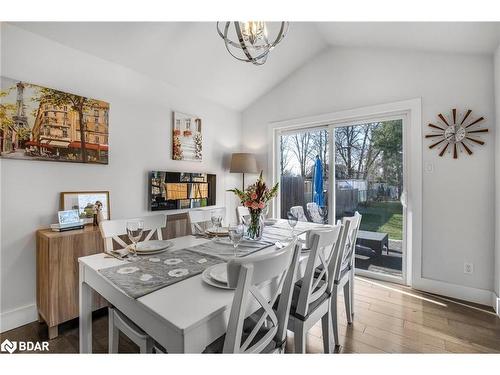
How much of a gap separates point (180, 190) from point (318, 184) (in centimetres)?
185

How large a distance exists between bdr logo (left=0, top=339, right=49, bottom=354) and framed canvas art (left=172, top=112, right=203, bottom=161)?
201 cm

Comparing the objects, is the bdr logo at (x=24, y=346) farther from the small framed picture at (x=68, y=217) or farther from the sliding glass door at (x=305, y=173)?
the sliding glass door at (x=305, y=173)

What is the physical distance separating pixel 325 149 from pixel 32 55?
3.14m

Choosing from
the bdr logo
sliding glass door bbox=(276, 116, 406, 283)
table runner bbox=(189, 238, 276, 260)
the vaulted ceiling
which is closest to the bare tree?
sliding glass door bbox=(276, 116, 406, 283)

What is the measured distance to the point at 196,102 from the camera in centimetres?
325

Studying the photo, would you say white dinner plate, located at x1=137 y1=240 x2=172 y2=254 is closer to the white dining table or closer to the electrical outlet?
the white dining table

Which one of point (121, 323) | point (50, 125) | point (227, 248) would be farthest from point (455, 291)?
point (50, 125)

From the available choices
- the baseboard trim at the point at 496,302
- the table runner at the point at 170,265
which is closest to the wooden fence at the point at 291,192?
the table runner at the point at 170,265

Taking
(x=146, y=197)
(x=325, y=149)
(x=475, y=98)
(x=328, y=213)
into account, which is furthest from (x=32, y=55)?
(x=475, y=98)

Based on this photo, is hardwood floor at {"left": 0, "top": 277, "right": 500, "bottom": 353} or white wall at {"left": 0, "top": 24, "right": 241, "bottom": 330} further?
white wall at {"left": 0, "top": 24, "right": 241, "bottom": 330}

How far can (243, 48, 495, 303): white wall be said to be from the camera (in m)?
2.25

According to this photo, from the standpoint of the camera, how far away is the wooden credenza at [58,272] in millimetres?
1748

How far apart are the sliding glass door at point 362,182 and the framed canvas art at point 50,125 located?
97.2 inches
